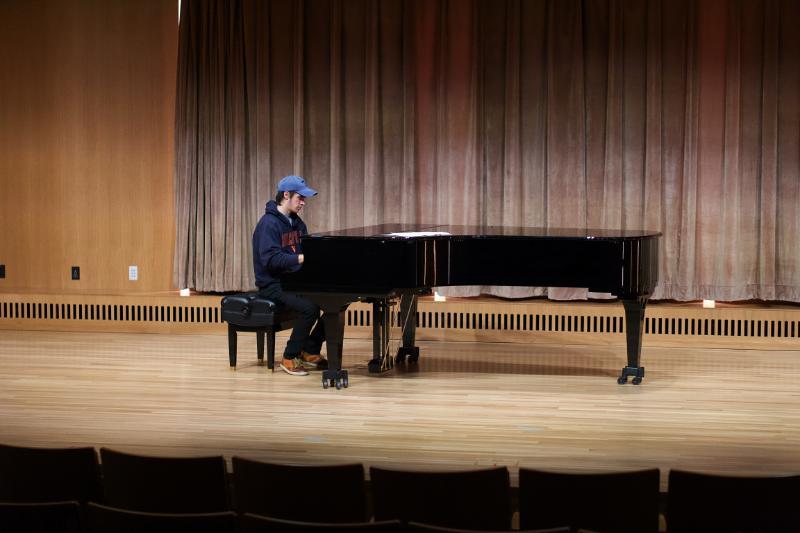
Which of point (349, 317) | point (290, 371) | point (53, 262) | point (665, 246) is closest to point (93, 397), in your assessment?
point (290, 371)

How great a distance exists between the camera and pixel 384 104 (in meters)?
7.71

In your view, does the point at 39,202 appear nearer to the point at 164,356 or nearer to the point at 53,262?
the point at 53,262

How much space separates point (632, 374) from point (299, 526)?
3.63 m

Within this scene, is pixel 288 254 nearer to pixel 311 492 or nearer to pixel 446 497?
pixel 311 492

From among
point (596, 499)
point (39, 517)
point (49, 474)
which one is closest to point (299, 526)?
point (39, 517)

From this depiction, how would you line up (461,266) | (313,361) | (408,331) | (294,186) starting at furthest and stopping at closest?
(408,331), (313,361), (294,186), (461,266)

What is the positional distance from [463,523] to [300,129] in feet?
16.9

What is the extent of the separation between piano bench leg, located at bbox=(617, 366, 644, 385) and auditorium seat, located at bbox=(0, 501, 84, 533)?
147 inches

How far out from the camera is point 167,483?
308 cm

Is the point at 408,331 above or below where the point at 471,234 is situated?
below

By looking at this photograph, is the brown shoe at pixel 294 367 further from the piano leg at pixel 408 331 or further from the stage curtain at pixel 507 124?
the stage curtain at pixel 507 124

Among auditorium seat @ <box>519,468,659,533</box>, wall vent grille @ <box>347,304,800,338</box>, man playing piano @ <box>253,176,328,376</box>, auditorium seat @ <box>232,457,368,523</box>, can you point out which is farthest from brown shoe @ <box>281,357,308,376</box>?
auditorium seat @ <box>519,468,659,533</box>

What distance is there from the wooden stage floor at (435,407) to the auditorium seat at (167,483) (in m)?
1.15

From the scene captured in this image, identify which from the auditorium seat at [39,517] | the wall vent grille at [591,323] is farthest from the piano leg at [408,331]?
the auditorium seat at [39,517]
